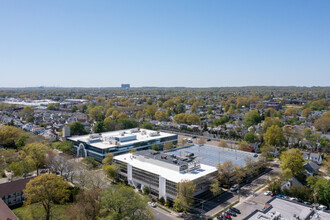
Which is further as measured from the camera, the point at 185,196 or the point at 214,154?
the point at 214,154

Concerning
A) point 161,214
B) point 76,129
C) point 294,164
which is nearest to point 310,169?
point 294,164

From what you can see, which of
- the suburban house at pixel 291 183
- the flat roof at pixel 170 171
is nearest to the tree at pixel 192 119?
the flat roof at pixel 170 171

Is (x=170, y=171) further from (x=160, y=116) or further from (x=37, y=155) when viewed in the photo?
(x=160, y=116)


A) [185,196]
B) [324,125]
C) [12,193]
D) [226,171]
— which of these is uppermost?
[324,125]

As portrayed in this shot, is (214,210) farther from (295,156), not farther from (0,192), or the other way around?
(0,192)

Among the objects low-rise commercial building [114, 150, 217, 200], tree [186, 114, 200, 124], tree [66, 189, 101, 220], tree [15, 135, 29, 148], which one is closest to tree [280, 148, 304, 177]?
low-rise commercial building [114, 150, 217, 200]

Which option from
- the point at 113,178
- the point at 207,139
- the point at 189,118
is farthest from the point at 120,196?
the point at 189,118

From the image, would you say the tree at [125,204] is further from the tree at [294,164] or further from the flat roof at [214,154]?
the tree at [294,164]

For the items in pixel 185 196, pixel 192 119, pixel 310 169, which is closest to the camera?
pixel 185 196

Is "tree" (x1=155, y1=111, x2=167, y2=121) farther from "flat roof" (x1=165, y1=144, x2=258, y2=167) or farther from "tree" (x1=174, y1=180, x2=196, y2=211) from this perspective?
"tree" (x1=174, y1=180, x2=196, y2=211)
